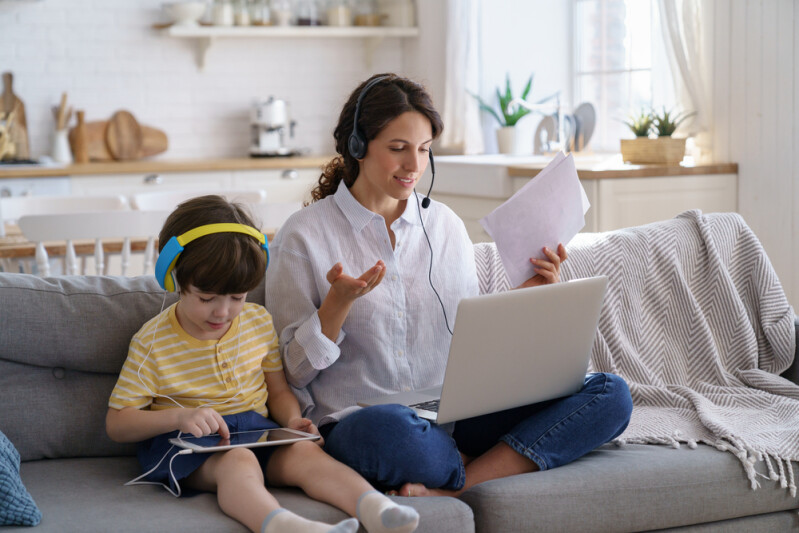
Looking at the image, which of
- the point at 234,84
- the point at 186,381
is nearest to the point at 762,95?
the point at 186,381

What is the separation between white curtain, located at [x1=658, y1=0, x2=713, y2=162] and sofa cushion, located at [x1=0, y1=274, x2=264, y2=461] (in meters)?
2.44

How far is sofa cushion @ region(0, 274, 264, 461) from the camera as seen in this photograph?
1850mm

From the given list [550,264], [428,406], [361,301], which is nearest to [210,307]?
[361,301]

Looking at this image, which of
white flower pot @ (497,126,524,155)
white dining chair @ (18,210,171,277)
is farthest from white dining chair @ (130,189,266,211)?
white flower pot @ (497,126,524,155)

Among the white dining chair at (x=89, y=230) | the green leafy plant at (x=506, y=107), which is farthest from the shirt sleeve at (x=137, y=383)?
the green leafy plant at (x=506, y=107)

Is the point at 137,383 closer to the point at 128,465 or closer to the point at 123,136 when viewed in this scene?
the point at 128,465

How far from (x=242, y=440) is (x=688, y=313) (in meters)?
1.24

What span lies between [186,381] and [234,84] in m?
3.91

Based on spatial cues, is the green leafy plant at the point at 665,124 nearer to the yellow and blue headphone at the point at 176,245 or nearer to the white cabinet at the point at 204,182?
the white cabinet at the point at 204,182

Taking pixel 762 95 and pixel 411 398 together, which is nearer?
pixel 411 398

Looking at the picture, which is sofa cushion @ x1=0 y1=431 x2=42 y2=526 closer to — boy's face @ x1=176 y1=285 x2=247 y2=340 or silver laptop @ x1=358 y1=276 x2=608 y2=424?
boy's face @ x1=176 y1=285 x2=247 y2=340

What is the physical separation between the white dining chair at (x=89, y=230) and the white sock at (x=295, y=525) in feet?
4.77

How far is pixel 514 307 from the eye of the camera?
5.33 feet

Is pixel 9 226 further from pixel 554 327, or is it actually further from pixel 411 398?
pixel 554 327
